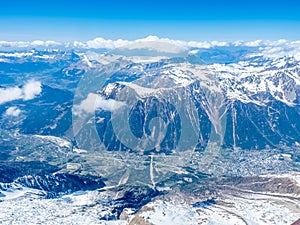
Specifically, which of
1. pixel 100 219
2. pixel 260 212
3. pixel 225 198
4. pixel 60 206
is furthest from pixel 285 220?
pixel 60 206

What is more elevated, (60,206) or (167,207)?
(167,207)

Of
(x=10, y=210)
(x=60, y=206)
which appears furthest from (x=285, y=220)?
(x=10, y=210)

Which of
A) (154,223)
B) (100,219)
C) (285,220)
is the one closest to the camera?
(154,223)

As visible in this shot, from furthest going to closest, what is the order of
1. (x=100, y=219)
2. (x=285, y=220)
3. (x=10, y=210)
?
(x=10, y=210), (x=100, y=219), (x=285, y=220)

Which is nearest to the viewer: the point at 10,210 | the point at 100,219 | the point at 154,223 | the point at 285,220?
the point at 154,223

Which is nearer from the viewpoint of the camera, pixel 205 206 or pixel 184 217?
pixel 184 217

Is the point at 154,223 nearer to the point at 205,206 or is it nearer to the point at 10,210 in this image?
the point at 205,206

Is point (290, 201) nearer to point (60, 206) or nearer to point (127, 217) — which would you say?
point (127, 217)

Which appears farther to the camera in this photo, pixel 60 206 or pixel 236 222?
pixel 60 206

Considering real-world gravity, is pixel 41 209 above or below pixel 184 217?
below
